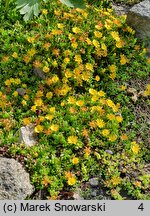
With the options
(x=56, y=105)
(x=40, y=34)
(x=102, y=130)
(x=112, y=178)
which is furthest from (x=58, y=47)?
(x=112, y=178)

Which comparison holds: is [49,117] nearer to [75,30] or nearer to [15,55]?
[15,55]

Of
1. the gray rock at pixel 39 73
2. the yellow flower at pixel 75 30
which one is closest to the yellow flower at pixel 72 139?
the gray rock at pixel 39 73

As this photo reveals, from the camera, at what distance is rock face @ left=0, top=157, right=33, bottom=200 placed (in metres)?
3.56

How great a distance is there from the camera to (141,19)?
16.6ft

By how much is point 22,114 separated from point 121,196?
1.22m

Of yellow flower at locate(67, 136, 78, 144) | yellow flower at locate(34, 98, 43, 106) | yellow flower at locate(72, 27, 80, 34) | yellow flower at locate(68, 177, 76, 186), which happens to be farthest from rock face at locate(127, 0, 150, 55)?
yellow flower at locate(68, 177, 76, 186)

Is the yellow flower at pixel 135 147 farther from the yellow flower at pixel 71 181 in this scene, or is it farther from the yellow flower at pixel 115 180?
the yellow flower at pixel 71 181

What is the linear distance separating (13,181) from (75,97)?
1.26 metres

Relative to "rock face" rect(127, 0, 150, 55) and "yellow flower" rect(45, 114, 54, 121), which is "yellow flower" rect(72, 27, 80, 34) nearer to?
"rock face" rect(127, 0, 150, 55)

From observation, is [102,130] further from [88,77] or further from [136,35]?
[136,35]

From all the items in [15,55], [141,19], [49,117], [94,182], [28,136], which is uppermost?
[141,19]

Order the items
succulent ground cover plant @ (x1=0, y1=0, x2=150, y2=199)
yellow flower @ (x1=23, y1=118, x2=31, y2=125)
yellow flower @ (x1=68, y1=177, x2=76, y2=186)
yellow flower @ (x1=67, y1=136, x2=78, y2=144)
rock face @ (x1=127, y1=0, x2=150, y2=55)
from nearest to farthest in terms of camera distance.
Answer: yellow flower @ (x1=68, y1=177, x2=76, y2=186), succulent ground cover plant @ (x1=0, y1=0, x2=150, y2=199), yellow flower @ (x1=67, y1=136, x2=78, y2=144), yellow flower @ (x1=23, y1=118, x2=31, y2=125), rock face @ (x1=127, y1=0, x2=150, y2=55)

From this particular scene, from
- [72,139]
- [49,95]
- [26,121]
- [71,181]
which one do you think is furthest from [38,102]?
[71,181]

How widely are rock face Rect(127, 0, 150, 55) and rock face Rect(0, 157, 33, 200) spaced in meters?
2.29
